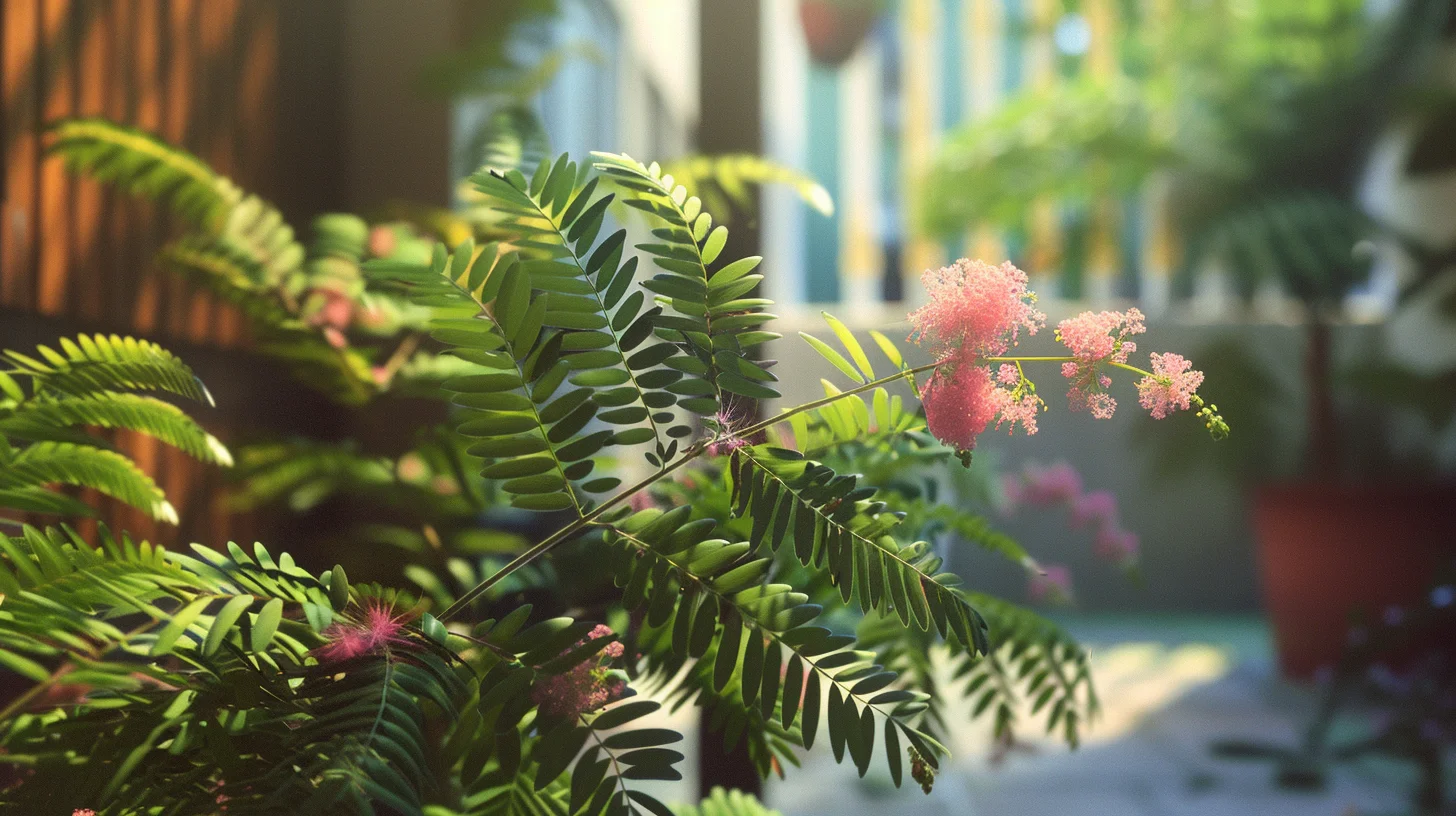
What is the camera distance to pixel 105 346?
579mm

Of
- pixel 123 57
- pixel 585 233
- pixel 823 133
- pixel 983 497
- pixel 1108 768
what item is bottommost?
pixel 1108 768

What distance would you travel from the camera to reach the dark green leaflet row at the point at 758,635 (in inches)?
17.3

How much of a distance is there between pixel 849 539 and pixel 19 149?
103 centimetres

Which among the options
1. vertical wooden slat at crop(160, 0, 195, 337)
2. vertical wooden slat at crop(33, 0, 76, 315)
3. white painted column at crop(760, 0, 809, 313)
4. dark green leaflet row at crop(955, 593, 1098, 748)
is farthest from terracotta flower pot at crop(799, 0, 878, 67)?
dark green leaflet row at crop(955, 593, 1098, 748)

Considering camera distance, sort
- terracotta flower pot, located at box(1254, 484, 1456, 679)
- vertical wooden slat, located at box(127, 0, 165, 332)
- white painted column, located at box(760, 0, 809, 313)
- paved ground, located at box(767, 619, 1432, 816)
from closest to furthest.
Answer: vertical wooden slat, located at box(127, 0, 165, 332) < paved ground, located at box(767, 619, 1432, 816) < terracotta flower pot, located at box(1254, 484, 1456, 679) < white painted column, located at box(760, 0, 809, 313)

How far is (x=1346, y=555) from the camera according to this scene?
2521mm

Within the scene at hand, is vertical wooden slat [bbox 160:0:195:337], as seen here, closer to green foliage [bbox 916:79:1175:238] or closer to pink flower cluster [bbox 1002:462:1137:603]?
pink flower cluster [bbox 1002:462:1137:603]

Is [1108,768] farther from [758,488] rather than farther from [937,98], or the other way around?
[937,98]

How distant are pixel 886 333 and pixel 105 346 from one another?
42 cm

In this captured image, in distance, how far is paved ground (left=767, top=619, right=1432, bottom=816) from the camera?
64.8 inches

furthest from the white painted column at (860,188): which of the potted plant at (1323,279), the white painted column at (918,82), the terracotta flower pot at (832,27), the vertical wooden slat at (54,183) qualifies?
the vertical wooden slat at (54,183)

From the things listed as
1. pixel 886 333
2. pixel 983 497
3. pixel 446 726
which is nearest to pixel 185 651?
pixel 446 726

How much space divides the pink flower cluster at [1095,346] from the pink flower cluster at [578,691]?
23cm

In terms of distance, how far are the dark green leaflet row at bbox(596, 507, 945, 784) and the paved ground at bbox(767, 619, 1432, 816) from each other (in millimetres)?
927
